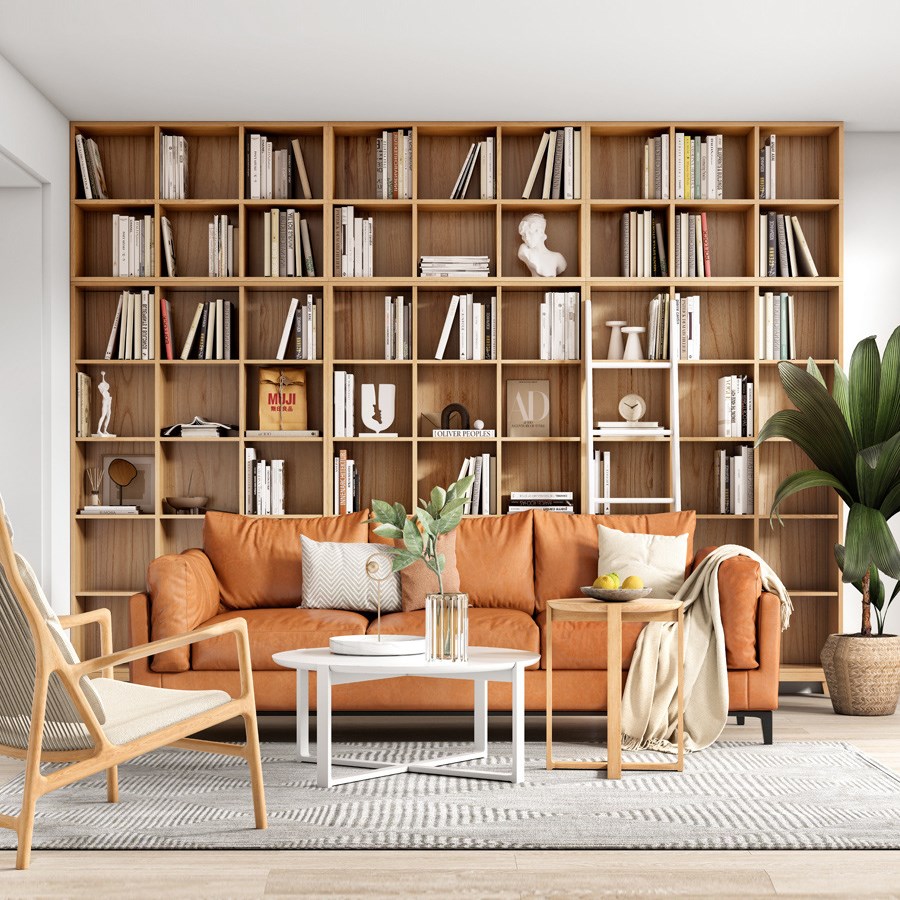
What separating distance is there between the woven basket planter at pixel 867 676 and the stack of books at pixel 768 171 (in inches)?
88.5

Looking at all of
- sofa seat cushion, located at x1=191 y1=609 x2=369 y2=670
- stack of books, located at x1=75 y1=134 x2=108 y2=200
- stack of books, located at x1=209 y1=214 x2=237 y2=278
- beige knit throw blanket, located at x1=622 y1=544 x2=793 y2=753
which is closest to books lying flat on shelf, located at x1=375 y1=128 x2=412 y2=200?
stack of books, located at x1=209 y1=214 x2=237 y2=278

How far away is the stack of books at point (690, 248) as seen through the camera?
5.77m

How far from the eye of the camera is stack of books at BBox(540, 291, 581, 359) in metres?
5.83

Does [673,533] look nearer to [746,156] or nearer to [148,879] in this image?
[746,156]

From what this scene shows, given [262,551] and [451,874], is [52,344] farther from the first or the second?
[451,874]

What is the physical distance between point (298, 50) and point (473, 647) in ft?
8.45

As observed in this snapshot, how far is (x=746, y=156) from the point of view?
5.94m

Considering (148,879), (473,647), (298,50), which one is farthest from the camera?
(298,50)

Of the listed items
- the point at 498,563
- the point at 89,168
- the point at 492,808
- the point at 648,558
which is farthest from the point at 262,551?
the point at 89,168

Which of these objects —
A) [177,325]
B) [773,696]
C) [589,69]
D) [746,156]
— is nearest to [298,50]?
[589,69]

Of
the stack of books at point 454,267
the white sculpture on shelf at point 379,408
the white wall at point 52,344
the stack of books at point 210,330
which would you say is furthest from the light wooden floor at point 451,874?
the stack of books at point 454,267

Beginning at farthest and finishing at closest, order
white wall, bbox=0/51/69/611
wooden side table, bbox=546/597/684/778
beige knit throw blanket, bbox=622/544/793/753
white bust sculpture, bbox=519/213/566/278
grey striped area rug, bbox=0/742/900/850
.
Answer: white bust sculpture, bbox=519/213/566/278 < white wall, bbox=0/51/69/611 < beige knit throw blanket, bbox=622/544/793/753 < wooden side table, bbox=546/597/684/778 < grey striped area rug, bbox=0/742/900/850

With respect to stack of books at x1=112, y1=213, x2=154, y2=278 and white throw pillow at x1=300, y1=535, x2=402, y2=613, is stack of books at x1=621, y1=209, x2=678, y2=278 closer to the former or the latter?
white throw pillow at x1=300, y1=535, x2=402, y2=613

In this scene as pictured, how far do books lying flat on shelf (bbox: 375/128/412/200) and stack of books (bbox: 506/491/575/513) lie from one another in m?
1.61
